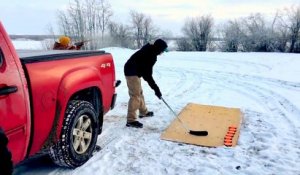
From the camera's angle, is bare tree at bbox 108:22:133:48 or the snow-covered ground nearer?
the snow-covered ground

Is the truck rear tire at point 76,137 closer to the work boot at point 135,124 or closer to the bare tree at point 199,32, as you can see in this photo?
the work boot at point 135,124

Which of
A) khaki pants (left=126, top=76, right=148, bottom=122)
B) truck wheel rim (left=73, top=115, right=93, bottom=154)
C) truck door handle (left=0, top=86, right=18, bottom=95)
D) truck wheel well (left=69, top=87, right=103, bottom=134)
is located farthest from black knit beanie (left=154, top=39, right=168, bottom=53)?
truck door handle (left=0, top=86, right=18, bottom=95)

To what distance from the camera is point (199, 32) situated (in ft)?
168

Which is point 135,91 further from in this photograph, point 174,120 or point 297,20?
point 297,20

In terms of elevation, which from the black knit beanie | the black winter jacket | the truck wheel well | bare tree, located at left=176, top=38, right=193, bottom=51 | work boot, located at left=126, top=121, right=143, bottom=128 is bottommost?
bare tree, located at left=176, top=38, right=193, bottom=51

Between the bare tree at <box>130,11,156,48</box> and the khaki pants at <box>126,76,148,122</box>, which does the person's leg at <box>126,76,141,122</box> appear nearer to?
the khaki pants at <box>126,76,148,122</box>

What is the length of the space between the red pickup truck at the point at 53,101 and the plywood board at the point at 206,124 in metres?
1.32

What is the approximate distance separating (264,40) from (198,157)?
40.2m

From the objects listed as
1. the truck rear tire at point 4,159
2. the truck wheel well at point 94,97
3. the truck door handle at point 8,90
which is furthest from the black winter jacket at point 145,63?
the truck rear tire at point 4,159

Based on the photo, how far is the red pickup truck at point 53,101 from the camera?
9.53 ft

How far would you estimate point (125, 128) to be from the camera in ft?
19.5

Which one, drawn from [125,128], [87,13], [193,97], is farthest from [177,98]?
[87,13]

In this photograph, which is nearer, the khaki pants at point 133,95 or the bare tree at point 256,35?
the khaki pants at point 133,95

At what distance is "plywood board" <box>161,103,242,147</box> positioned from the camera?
5.31m
